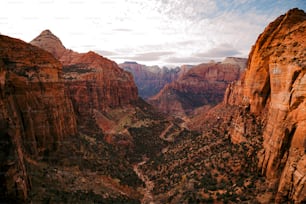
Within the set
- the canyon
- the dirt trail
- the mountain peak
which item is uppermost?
the mountain peak

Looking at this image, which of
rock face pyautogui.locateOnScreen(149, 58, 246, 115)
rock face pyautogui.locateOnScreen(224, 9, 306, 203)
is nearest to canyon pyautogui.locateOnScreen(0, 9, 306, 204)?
rock face pyautogui.locateOnScreen(224, 9, 306, 203)

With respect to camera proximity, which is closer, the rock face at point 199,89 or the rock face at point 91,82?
the rock face at point 91,82

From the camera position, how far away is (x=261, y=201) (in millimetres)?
23438

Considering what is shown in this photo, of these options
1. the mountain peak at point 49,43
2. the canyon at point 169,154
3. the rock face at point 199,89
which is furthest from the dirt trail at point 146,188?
the rock face at point 199,89

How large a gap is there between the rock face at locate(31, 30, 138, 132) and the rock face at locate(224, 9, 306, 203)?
1793 inches

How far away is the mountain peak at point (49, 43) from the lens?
89.8 metres

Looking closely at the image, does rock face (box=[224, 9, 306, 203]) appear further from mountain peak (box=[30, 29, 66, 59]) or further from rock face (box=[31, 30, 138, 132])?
mountain peak (box=[30, 29, 66, 59])

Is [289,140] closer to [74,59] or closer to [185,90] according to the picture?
[74,59]

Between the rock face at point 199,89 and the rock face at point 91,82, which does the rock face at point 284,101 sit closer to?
the rock face at point 91,82

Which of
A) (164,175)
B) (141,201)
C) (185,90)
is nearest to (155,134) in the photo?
(164,175)

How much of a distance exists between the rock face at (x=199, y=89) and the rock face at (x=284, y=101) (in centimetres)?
11422

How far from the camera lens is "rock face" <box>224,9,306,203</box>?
67.6 ft

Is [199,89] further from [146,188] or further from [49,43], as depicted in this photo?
[146,188]

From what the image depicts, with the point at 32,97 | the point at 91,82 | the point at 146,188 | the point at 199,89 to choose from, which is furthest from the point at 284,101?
the point at 199,89
